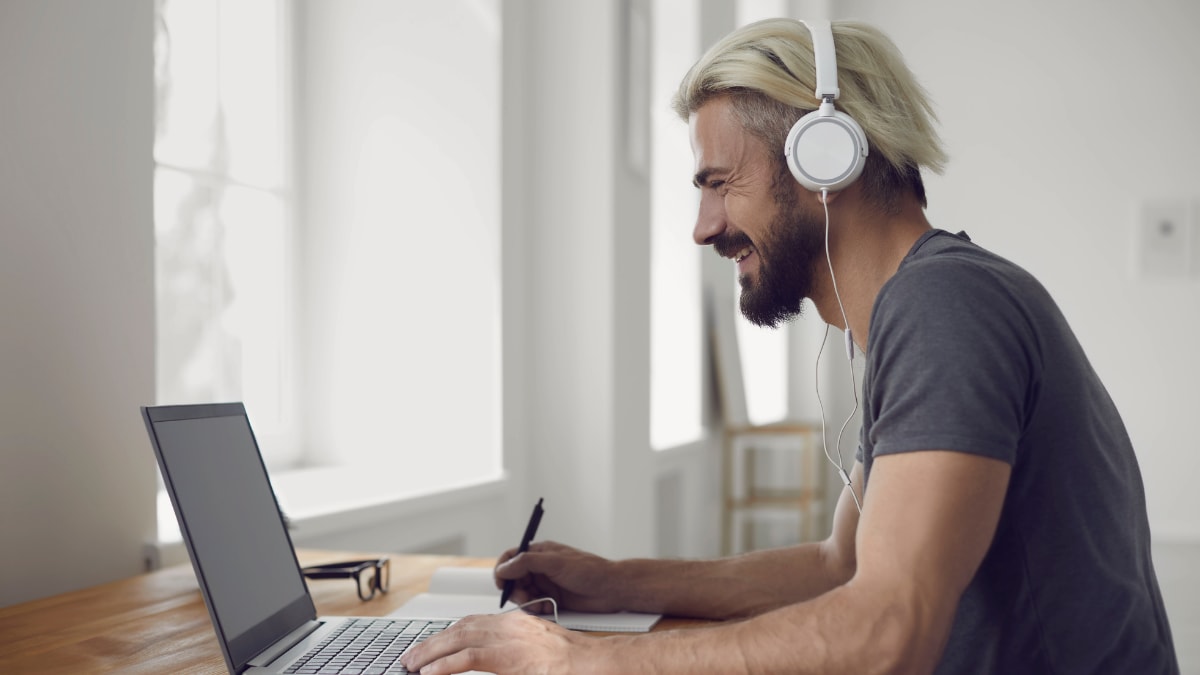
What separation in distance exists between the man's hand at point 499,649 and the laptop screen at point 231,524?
7.3 inches

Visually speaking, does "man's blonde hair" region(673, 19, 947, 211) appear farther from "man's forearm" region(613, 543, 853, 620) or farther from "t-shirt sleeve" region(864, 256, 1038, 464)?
"man's forearm" region(613, 543, 853, 620)

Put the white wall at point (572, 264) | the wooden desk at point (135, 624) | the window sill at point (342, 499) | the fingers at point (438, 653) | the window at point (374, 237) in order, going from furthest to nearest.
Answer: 1. the white wall at point (572, 264)
2. the window at point (374, 237)
3. the window sill at point (342, 499)
4. the wooden desk at point (135, 624)
5. the fingers at point (438, 653)

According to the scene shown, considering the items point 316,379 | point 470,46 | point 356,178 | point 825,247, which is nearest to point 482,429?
point 316,379

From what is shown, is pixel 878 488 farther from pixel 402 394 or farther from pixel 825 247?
pixel 402 394

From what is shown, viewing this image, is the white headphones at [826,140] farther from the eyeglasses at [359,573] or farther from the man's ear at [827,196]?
the eyeglasses at [359,573]

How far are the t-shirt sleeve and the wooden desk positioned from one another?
1.73ft

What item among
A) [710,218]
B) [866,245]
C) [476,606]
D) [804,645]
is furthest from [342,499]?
[804,645]

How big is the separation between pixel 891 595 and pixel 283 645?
25.5 inches

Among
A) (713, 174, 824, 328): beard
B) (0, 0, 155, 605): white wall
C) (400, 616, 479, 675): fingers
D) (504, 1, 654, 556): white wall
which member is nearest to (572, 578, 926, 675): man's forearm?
(400, 616, 479, 675): fingers

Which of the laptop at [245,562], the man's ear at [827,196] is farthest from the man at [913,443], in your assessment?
the laptop at [245,562]

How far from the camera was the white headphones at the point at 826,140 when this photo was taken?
3.73 feet

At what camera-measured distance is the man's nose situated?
131cm

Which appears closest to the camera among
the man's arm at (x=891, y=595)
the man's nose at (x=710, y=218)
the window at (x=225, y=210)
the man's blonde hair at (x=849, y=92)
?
the man's arm at (x=891, y=595)

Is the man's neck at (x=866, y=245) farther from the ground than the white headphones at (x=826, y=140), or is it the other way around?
the white headphones at (x=826, y=140)
